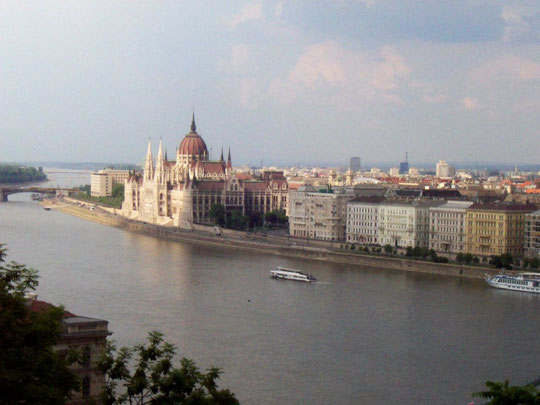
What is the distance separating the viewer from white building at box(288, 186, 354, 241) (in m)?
40.2

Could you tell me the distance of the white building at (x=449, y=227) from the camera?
34.0m

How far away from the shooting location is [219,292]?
24719mm

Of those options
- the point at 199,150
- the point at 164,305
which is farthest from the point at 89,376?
the point at 199,150

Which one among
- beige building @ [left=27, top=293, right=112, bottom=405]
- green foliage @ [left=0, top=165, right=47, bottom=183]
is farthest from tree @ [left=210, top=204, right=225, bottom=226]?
green foliage @ [left=0, top=165, right=47, bottom=183]

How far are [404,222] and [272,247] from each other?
504 centimetres

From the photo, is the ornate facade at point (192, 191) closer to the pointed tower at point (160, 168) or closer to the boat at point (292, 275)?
the pointed tower at point (160, 168)

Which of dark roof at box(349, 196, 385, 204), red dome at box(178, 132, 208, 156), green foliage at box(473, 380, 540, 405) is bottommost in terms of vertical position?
green foliage at box(473, 380, 540, 405)

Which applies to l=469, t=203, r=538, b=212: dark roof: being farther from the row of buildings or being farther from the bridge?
the bridge

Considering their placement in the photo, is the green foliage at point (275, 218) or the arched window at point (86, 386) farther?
the green foliage at point (275, 218)

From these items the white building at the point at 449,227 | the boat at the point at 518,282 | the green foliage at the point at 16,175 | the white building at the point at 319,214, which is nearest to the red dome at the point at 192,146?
the white building at the point at 319,214

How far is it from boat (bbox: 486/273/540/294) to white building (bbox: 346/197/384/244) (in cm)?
1034

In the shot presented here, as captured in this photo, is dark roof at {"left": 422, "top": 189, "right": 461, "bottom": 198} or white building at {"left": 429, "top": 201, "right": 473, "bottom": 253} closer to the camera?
white building at {"left": 429, "top": 201, "right": 473, "bottom": 253}

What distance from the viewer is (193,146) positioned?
5872 cm

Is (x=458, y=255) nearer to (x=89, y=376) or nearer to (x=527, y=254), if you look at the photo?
(x=527, y=254)
